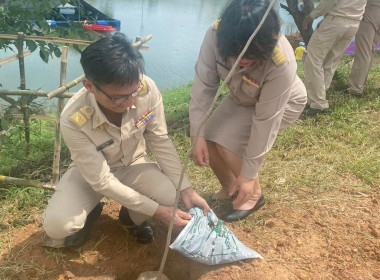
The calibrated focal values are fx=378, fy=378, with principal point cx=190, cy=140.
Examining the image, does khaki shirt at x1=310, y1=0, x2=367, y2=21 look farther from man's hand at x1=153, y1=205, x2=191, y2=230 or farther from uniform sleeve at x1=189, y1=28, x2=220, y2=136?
man's hand at x1=153, y1=205, x2=191, y2=230

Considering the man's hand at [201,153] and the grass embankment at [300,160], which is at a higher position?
the man's hand at [201,153]

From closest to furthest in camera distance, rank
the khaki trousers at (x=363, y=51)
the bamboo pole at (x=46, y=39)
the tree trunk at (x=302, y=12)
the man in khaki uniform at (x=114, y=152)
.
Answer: the man in khaki uniform at (x=114, y=152), the bamboo pole at (x=46, y=39), the khaki trousers at (x=363, y=51), the tree trunk at (x=302, y=12)

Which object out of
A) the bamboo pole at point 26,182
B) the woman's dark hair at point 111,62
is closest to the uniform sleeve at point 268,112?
the woman's dark hair at point 111,62

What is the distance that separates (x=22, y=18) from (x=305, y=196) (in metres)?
2.51

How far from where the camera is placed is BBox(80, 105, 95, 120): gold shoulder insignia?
1.84 metres

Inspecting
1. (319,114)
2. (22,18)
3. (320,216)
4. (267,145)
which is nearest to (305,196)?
(320,216)

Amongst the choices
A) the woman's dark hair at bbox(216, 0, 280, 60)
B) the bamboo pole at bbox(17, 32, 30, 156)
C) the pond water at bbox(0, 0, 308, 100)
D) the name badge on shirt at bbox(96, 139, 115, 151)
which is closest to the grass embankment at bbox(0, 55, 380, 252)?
the bamboo pole at bbox(17, 32, 30, 156)

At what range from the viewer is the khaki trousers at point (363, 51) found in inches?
159

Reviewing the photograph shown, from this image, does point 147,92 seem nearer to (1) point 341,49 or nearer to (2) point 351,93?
(1) point 341,49

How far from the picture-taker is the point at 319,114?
389 cm

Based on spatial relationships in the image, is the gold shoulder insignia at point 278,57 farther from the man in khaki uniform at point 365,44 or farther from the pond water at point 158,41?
the man in khaki uniform at point 365,44

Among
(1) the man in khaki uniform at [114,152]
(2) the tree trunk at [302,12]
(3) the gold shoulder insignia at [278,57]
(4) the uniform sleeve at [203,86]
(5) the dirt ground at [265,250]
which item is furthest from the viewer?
(2) the tree trunk at [302,12]

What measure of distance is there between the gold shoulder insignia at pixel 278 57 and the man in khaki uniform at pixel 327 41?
6.99ft

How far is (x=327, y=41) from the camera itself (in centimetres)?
367
